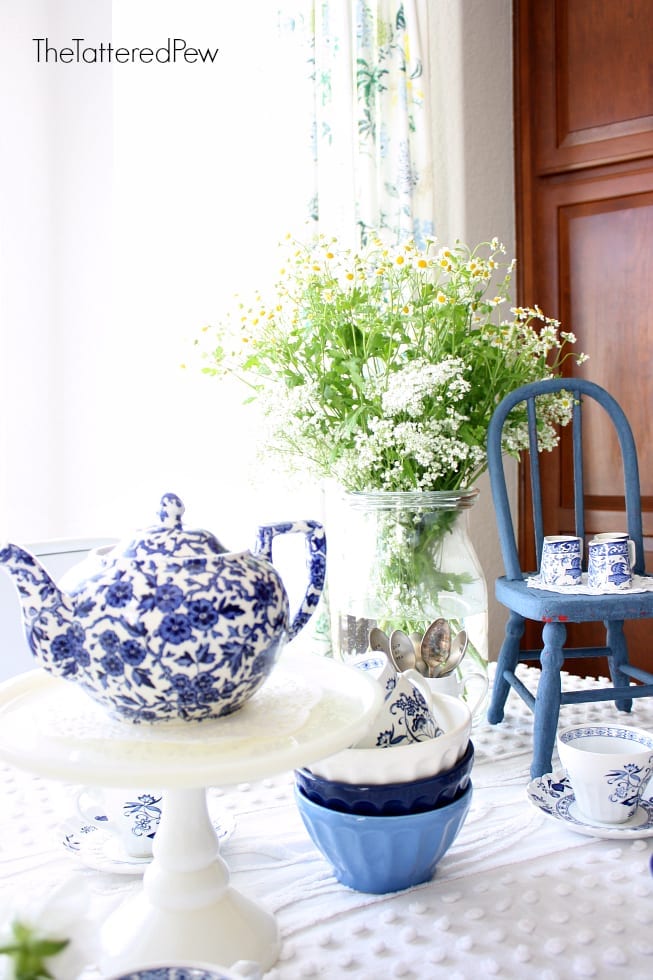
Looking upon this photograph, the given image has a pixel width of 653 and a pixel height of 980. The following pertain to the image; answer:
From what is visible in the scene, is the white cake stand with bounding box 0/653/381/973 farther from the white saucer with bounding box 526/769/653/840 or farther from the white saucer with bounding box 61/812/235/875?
the white saucer with bounding box 526/769/653/840

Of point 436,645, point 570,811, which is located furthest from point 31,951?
point 436,645

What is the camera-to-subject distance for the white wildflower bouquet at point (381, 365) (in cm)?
116

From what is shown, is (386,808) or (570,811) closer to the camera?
(386,808)

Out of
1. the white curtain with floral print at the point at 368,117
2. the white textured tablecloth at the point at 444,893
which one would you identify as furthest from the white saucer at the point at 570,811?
the white curtain with floral print at the point at 368,117

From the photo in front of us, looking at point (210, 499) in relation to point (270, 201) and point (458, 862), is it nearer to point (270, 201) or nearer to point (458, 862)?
point (270, 201)

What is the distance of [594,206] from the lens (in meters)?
2.75

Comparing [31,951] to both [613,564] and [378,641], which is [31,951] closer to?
[378,641]

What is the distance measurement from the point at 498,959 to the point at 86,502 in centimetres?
209

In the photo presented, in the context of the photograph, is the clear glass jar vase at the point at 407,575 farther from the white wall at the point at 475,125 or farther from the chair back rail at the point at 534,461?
the white wall at the point at 475,125

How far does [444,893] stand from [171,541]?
0.39 m

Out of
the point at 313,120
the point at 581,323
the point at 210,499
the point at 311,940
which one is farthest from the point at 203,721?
the point at 581,323

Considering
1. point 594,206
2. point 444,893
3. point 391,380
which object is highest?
point 594,206

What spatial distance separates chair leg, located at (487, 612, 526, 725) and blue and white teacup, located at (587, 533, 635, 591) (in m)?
0.17

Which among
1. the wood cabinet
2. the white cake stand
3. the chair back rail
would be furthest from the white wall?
the white cake stand
